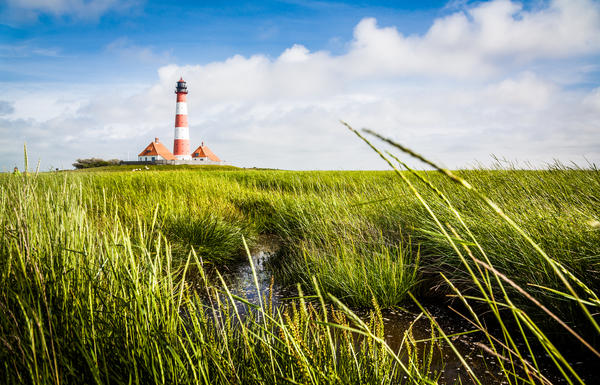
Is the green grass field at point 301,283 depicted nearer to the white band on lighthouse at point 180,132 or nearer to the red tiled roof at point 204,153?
the white band on lighthouse at point 180,132

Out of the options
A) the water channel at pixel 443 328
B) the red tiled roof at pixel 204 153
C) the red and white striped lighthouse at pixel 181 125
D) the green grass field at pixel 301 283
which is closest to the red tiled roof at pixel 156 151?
the red tiled roof at pixel 204 153

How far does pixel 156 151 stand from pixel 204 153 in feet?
25.2

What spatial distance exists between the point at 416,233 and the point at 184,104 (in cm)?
4431

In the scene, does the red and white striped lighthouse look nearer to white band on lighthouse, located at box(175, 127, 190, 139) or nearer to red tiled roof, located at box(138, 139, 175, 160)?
white band on lighthouse, located at box(175, 127, 190, 139)

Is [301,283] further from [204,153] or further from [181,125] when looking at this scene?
[204,153]

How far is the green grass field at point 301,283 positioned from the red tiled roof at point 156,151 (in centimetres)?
4567

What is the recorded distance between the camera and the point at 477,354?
274 cm

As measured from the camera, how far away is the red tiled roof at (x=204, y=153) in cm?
5547

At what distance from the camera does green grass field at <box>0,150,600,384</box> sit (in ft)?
4.26

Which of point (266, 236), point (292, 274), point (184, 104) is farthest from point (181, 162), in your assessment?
point (292, 274)

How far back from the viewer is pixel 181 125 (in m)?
43.6

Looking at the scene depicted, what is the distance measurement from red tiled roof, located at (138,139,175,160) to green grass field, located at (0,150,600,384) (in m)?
45.7

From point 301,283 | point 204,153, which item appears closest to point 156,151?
point 204,153

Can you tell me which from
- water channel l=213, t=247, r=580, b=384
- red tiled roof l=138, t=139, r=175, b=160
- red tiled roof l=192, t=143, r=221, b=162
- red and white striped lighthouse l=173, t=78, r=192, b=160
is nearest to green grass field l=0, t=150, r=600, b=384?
water channel l=213, t=247, r=580, b=384
